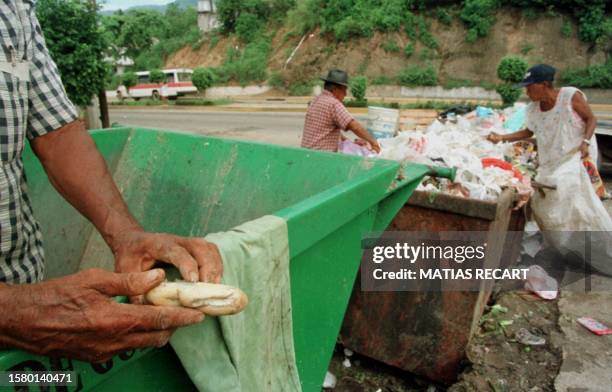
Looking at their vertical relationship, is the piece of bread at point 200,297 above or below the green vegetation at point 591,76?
below

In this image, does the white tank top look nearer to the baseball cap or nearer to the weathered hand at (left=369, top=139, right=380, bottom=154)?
the baseball cap

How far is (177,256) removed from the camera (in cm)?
90

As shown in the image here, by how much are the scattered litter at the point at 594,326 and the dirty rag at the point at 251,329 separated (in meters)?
2.45

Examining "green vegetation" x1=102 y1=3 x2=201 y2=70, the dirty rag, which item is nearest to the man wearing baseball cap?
the dirty rag

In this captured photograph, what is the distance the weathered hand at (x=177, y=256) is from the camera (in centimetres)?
88

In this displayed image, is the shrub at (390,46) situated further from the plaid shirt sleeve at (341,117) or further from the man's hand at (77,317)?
the man's hand at (77,317)

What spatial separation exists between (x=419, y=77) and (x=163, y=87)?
577 inches

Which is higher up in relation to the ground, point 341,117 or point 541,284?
point 341,117

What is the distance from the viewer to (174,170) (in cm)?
232

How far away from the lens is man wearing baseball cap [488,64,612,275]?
11.0 ft

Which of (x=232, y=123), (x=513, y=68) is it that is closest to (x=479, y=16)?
(x=513, y=68)

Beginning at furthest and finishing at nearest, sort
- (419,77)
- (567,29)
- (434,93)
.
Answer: (419,77)
(434,93)
(567,29)

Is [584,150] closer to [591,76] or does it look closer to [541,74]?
[541,74]

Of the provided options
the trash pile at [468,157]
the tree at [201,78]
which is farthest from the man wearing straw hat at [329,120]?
the tree at [201,78]
